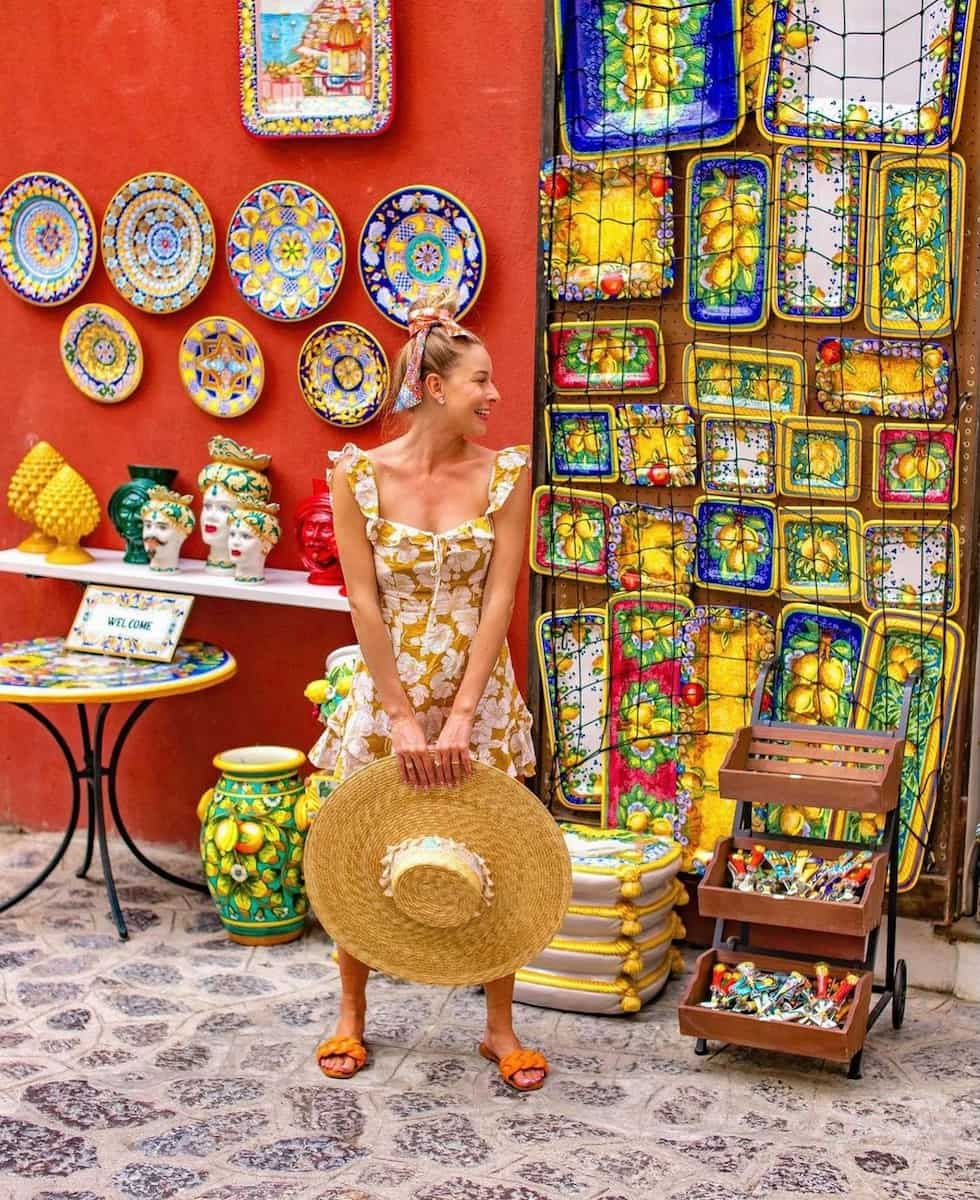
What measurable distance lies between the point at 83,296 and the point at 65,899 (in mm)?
1908

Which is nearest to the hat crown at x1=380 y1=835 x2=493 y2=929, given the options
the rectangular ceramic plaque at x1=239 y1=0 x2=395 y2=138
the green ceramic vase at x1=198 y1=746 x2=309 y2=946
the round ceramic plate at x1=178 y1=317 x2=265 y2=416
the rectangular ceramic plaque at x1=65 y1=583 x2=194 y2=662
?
the green ceramic vase at x1=198 y1=746 x2=309 y2=946

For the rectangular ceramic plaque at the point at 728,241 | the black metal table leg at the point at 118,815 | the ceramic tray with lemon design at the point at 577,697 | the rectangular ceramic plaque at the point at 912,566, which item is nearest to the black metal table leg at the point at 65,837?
the black metal table leg at the point at 118,815

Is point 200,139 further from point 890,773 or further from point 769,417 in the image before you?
point 890,773


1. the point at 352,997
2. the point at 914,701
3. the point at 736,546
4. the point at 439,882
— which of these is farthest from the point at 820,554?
the point at 352,997

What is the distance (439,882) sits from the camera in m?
3.37

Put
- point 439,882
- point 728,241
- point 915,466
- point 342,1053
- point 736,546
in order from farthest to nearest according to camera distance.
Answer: point 736,546, point 728,241, point 915,466, point 342,1053, point 439,882

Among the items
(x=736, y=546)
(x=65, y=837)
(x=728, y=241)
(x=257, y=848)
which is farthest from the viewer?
(x=65, y=837)

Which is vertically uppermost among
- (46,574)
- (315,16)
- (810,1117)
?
(315,16)

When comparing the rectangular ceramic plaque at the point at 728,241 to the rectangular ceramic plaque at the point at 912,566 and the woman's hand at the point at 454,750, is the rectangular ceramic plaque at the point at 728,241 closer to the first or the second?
the rectangular ceramic plaque at the point at 912,566

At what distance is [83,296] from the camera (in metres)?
4.95

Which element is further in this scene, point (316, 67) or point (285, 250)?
point (285, 250)

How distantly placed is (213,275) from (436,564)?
174 cm

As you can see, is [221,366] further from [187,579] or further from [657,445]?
[657,445]

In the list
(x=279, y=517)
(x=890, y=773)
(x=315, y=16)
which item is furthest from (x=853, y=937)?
(x=315, y=16)
